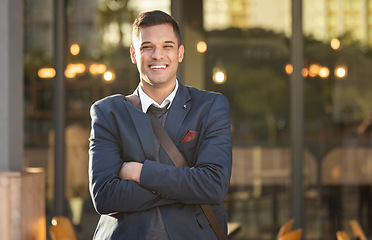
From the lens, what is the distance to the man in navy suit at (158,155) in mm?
1796

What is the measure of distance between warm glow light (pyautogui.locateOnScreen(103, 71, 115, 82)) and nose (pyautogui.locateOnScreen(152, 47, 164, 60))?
511 cm

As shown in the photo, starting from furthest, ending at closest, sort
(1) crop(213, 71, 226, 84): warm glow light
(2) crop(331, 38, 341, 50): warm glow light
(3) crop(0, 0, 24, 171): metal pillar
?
(2) crop(331, 38, 341, 50): warm glow light < (1) crop(213, 71, 226, 84): warm glow light < (3) crop(0, 0, 24, 171): metal pillar

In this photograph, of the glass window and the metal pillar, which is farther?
the glass window

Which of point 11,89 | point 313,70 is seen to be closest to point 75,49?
point 11,89

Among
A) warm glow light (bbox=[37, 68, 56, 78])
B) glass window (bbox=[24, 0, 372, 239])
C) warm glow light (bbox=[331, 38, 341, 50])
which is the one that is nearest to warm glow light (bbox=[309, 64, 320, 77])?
glass window (bbox=[24, 0, 372, 239])

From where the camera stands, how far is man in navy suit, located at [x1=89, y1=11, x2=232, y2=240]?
180 cm

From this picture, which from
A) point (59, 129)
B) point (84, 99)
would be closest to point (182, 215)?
point (59, 129)

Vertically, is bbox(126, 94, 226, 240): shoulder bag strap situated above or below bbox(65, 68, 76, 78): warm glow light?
below

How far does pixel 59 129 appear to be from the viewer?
5.86 m

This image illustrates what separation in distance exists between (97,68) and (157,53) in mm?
5268

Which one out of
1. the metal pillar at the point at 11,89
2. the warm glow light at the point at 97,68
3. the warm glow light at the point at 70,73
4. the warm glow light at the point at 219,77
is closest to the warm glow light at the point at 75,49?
the warm glow light at the point at 70,73

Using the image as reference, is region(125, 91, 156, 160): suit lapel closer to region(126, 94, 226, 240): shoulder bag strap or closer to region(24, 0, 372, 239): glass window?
region(126, 94, 226, 240): shoulder bag strap

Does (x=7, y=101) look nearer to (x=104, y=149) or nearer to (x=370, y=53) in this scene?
(x=104, y=149)

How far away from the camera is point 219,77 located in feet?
25.5
